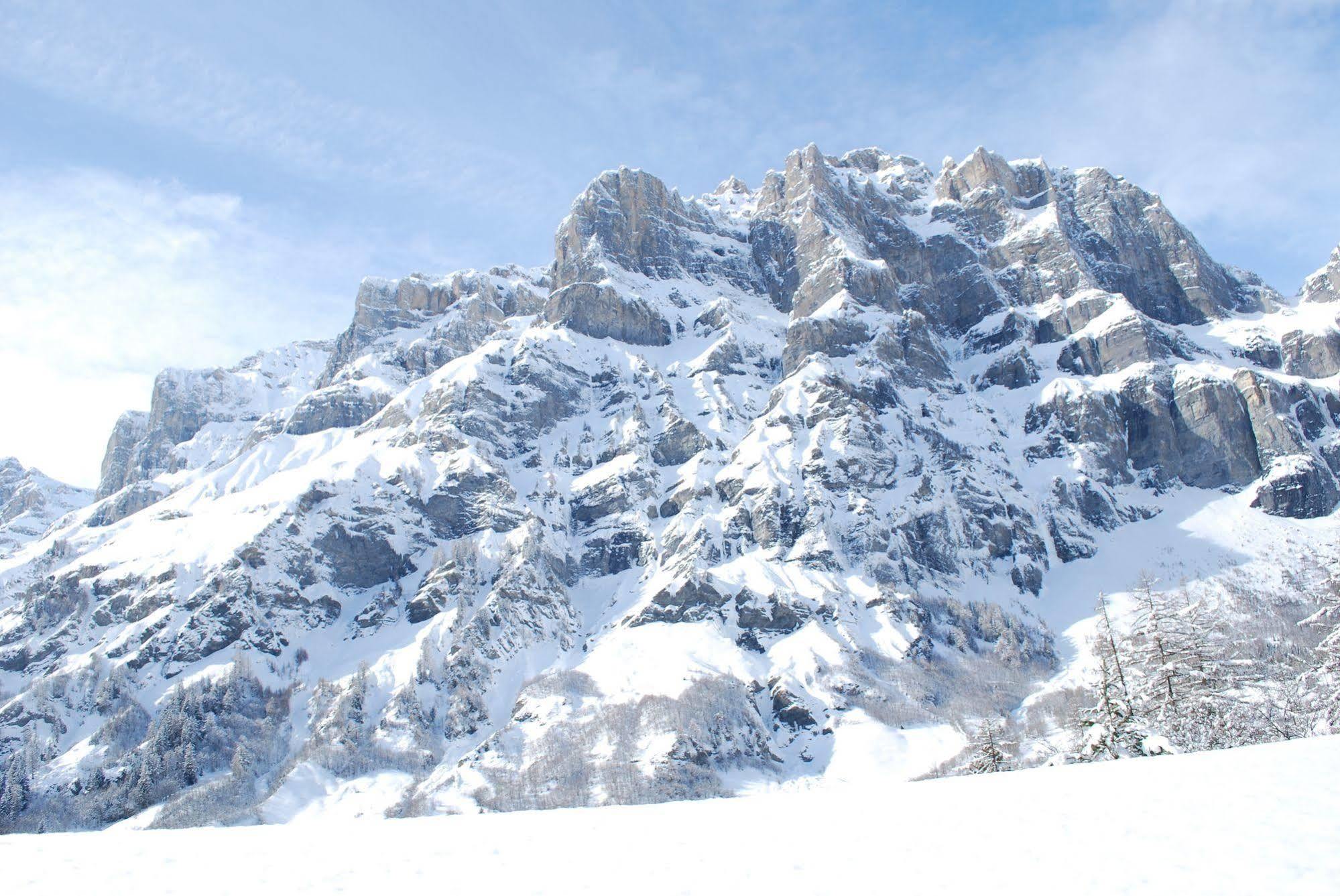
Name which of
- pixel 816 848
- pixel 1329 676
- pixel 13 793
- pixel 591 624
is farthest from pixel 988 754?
pixel 13 793

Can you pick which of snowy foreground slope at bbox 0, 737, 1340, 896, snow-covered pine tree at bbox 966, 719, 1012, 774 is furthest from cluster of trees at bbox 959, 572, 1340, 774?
snowy foreground slope at bbox 0, 737, 1340, 896

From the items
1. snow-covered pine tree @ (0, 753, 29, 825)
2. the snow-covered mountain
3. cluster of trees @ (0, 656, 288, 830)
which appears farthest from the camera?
the snow-covered mountain

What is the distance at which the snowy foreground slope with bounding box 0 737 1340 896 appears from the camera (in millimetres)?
14266

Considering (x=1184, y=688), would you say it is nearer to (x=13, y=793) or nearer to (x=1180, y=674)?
(x=1180, y=674)

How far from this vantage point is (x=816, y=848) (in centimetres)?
1587

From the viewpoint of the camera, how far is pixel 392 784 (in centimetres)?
12394

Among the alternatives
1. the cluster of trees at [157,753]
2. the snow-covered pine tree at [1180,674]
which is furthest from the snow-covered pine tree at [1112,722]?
the cluster of trees at [157,753]

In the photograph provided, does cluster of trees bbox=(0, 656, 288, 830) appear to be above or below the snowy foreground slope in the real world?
below

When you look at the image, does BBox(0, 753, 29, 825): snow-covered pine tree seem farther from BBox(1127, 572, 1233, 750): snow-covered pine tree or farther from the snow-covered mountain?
BBox(1127, 572, 1233, 750): snow-covered pine tree

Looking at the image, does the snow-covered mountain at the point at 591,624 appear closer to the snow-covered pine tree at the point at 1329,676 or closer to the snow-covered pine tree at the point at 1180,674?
the snow-covered pine tree at the point at 1329,676

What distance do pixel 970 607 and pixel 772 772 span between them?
68.5 meters

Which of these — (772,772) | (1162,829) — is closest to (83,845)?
(1162,829)

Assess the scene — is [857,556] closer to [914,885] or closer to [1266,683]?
[1266,683]

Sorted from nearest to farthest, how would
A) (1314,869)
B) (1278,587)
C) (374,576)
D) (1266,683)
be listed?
(1314,869) → (1266,683) → (1278,587) → (374,576)
